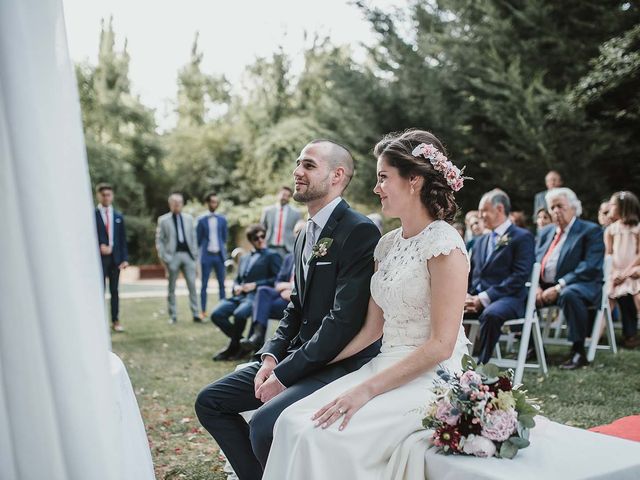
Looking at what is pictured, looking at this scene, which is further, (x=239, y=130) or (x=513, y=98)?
(x=239, y=130)

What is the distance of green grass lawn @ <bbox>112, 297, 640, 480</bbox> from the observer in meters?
4.46

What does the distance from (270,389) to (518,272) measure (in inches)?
147

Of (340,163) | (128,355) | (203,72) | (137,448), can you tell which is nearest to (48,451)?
(137,448)

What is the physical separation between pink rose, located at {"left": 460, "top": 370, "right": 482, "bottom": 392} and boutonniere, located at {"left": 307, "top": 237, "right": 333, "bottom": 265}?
1.12 m

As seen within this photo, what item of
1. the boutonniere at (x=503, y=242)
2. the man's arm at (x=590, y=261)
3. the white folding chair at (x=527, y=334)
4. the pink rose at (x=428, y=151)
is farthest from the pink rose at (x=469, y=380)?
the man's arm at (x=590, y=261)

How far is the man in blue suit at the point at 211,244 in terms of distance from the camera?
1202 centimetres

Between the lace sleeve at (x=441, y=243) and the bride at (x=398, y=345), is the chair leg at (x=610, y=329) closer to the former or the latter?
the bride at (x=398, y=345)

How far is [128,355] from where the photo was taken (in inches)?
324

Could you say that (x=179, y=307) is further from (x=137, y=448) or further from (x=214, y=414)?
(x=137, y=448)

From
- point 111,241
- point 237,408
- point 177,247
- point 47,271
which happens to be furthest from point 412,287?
point 177,247

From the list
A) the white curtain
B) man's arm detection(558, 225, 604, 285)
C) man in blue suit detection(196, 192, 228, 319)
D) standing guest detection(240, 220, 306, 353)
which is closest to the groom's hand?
the white curtain

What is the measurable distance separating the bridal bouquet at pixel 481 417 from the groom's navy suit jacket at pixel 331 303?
2.63ft

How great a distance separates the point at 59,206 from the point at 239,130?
30645mm

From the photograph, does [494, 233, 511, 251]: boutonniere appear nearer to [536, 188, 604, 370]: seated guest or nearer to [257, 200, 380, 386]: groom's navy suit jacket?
[536, 188, 604, 370]: seated guest
